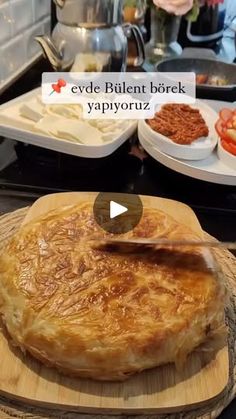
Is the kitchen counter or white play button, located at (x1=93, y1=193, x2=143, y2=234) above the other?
white play button, located at (x1=93, y1=193, x2=143, y2=234)

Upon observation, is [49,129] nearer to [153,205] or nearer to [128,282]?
[153,205]

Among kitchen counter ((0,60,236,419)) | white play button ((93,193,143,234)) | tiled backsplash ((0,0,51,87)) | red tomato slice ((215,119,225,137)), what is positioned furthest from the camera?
tiled backsplash ((0,0,51,87))

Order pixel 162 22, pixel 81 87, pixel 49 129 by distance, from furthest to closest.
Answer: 1. pixel 162 22
2. pixel 81 87
3. pixel 49 129

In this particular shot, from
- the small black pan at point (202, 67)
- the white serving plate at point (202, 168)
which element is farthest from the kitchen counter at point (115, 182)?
the small black pan at point (202, 67)

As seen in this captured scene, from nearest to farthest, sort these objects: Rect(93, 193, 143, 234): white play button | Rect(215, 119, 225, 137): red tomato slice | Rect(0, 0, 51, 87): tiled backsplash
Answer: Rect(93, 193, 143, 234): white play button → Rect(215, 119, 225, 137): red tomato slice → Rect(0, 0, 51, 87): tiled backsplash

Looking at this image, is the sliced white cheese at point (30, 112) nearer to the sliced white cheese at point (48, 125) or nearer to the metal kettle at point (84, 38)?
the sliced white cheese at point (48, 125)

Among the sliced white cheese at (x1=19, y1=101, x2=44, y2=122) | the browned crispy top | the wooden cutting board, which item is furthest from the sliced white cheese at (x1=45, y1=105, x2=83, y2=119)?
the wooden cutting board

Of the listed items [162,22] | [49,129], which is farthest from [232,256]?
[162,22]

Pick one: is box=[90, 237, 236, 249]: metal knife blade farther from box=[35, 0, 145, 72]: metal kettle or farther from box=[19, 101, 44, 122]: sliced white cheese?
box=[35, 0, 145, 72]: metal kettle
